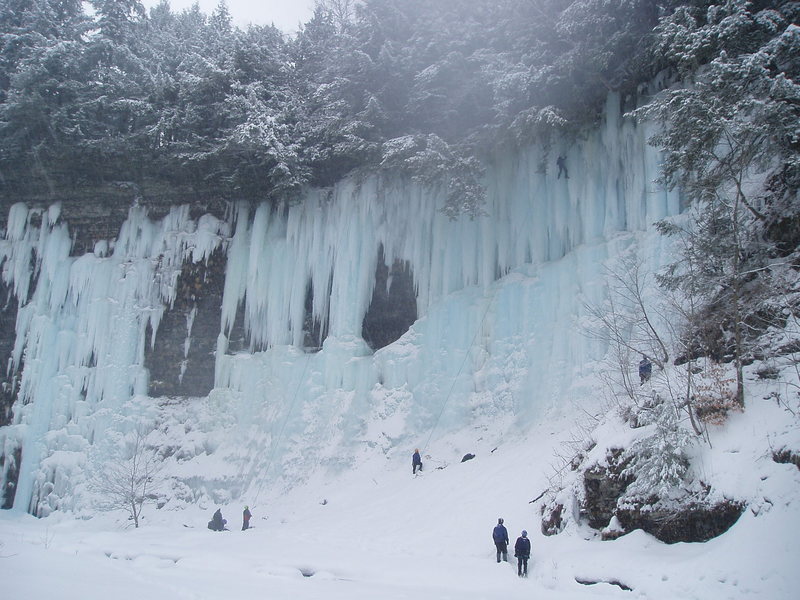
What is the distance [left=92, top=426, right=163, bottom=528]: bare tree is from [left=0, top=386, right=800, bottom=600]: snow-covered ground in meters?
2.26

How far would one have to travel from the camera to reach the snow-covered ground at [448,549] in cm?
729

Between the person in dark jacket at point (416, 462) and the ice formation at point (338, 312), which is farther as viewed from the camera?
the ice formation at point (338, 312)

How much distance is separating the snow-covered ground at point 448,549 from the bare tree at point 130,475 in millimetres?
2265

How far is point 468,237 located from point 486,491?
853 centimetres

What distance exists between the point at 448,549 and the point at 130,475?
483 inches

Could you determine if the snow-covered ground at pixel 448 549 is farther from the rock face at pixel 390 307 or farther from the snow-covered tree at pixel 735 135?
the rock face at pixel 390 307

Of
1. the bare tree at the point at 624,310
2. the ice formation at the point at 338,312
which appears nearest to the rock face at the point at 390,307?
the ice formation at the point at 338,312

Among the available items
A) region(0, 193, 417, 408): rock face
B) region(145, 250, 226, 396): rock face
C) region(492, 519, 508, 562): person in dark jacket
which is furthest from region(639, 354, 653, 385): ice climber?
region(145, 250, 226, 396): rock face

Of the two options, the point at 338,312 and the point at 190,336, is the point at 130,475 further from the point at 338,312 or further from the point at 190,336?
the point at 338,312

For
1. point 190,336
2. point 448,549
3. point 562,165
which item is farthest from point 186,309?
point 448,549

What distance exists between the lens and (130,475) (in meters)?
19.1

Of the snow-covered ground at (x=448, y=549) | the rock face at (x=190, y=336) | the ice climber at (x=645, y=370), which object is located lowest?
the snow-covered ground at (x=448, y=549)

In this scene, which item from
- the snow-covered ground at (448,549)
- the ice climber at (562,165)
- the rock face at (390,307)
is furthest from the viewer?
the rock face at (390,307)

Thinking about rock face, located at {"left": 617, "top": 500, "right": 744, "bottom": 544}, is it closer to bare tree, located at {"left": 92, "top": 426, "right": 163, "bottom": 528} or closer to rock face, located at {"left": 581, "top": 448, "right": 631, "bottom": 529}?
rock face, located at {"left": 581, "top": 448, "right": 631, "bottom": 529}
